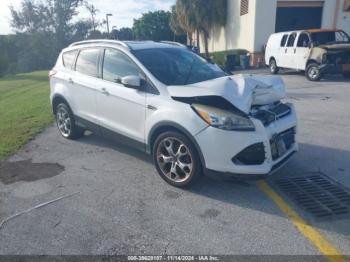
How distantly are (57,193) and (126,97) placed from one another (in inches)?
65.0

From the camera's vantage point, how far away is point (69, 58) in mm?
6441

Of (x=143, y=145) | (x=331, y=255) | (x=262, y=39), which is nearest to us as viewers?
(x=331, y=255)

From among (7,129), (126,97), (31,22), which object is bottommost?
(7,129)

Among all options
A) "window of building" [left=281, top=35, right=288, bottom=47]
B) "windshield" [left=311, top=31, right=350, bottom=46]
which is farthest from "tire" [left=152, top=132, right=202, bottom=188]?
"window of building" [left=281, top=35, right=288, bottom=47]

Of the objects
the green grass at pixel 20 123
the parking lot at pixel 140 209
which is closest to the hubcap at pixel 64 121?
the parking lot at pixel 140 209

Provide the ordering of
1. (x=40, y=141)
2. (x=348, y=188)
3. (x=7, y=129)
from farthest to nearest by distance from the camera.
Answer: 1. (x=7, y=129)
2. (x=40, y=141)
3. (x=348, y=188)

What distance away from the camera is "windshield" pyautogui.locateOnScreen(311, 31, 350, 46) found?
13805mm

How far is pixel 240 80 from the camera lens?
14.4ft

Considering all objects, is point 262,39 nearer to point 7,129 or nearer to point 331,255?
point 7,129

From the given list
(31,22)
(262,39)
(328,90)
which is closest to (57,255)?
(328,90)

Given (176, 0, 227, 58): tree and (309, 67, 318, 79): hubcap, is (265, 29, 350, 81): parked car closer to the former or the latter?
(309, 67, 318, 79): hubcap

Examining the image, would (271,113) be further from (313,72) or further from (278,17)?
(278,17)

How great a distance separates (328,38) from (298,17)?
950 centimetres

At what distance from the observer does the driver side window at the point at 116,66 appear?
494 centimetres
